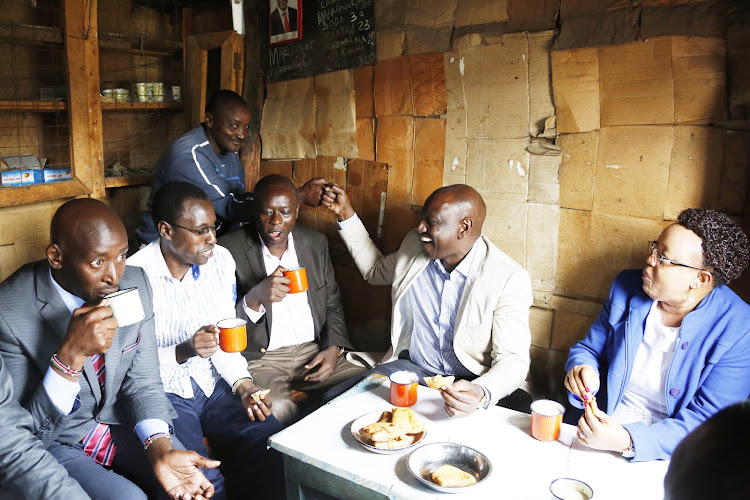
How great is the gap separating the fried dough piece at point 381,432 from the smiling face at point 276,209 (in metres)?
1.66

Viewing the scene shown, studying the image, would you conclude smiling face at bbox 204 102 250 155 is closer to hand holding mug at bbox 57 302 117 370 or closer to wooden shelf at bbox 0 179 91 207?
wooden shelf at bbox 0 179 91 207

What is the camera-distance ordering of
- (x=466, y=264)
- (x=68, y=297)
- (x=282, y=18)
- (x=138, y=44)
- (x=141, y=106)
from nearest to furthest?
(x=68, y=297) → (x=466, y=264) → (x=282, y=18) → (x=141, y=106) → (x=138, y=44)

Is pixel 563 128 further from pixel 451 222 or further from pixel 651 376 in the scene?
pixel 651 376

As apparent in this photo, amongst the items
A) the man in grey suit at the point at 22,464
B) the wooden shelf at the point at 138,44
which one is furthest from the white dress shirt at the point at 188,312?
the wooden shelf at the point at 138,44

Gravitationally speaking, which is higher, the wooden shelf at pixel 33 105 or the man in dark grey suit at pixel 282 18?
the man in dark grey suit at pixel 282 18

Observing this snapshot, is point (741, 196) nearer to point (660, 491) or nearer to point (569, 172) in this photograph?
point (569, 172)

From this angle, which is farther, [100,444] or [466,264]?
[466,264]

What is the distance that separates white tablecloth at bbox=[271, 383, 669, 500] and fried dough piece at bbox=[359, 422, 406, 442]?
0.17 feet

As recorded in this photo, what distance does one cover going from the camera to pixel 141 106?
484 cm

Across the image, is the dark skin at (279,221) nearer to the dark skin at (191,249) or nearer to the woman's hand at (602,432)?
the dark skin at (191,249)

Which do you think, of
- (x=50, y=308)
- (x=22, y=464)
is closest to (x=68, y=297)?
(x=50, y=308)

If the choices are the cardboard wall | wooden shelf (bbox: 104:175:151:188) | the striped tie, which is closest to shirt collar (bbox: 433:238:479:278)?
the cardboard wall

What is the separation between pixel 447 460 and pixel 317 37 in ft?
10.8

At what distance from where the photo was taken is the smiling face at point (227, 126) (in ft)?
12.7
